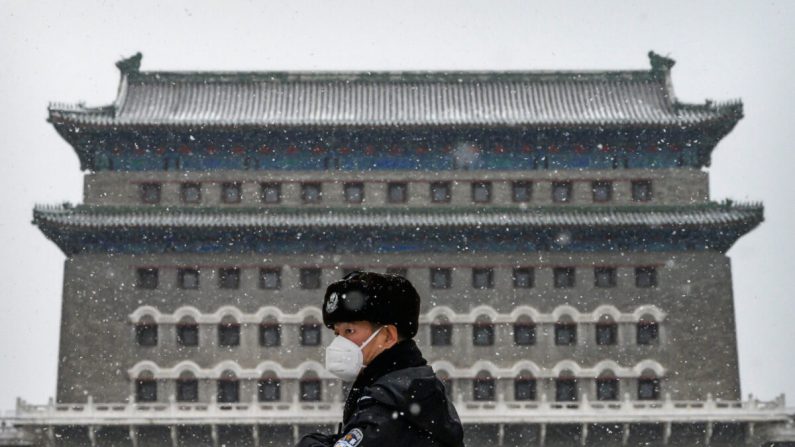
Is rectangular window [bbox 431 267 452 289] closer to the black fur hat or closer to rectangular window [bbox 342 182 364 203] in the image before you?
rectangular window [bbox 342 182 364 203]

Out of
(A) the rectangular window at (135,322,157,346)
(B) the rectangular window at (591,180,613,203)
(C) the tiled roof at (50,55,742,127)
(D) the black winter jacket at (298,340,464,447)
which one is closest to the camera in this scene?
(D) the black winter jacket at (298,340,464,447)

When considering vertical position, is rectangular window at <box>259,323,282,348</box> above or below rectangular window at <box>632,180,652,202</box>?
below

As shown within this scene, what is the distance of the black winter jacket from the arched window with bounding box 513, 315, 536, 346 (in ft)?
134

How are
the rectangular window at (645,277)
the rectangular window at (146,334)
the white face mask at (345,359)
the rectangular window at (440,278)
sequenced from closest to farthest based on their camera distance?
the white face mask at (345,359) < the rectangular window at (146,334) < the rectangular window at (440,278) < the rectangular window at (645,277)

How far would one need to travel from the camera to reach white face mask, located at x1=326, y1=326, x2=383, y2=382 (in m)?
4.59

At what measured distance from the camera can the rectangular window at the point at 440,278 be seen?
4591 centimetres

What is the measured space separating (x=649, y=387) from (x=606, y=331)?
236 cm

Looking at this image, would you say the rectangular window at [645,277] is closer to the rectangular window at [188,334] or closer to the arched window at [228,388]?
the arched window at [228,388]

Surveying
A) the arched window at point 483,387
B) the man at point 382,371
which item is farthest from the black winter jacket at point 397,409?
the arched window at point 483,387

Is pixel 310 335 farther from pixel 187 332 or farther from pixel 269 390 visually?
pixel 187 332

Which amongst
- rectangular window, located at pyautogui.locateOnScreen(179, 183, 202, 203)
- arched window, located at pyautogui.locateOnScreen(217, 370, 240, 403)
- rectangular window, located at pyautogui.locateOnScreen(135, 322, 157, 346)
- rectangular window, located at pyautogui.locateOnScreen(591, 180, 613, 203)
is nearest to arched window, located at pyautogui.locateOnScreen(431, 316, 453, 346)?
arched window, located at pyautogui.locateOnScreen(217, 370, 240, 403)

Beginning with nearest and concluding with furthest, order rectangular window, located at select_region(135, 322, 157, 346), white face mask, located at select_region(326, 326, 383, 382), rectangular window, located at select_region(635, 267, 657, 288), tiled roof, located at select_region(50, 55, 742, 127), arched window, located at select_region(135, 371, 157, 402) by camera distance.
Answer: white face mask, located at select_region(326, 326, 383, 382) < arched window, located at select_region(135, 371, 157, 402) < rectangular window, located at select_region(135, 322, 157, 346) < rectangular window, located at select_region(635, 267, 657, 288) < tiled roof, located at select_region(50, 55, 742, 127)

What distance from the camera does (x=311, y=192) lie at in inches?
1896

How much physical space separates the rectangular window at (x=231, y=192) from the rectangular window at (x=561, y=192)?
1130 cm
